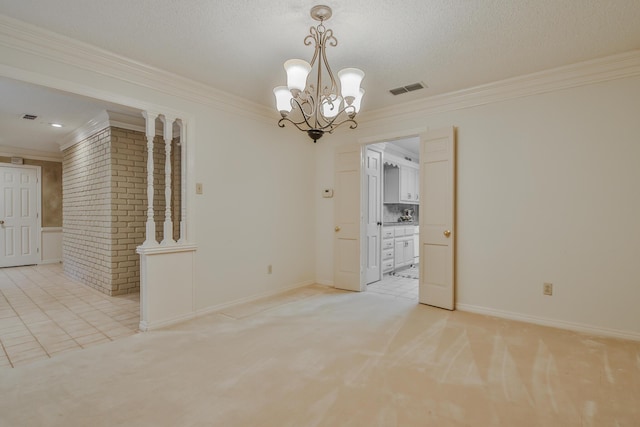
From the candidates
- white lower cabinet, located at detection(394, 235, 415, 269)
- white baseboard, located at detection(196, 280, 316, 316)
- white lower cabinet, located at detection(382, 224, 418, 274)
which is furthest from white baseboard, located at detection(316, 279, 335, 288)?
white lower cabinet, located at detection(394, 235, 415, 269)

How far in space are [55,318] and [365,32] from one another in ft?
13.9

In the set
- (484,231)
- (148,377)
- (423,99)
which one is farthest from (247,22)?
(484,231)

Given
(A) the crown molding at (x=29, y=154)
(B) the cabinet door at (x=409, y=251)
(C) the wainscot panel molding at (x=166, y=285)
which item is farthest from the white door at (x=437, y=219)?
(A) the crown molding at (x=29, y=154)

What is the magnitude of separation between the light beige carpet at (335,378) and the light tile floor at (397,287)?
3.88 ft

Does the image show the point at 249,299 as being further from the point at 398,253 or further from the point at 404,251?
the point at 404,251

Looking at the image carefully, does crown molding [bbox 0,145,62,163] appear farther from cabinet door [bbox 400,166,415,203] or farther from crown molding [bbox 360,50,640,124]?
cabinet door [bbox 400,166,415,203]

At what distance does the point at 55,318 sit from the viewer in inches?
136

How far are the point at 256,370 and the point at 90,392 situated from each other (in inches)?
41.0

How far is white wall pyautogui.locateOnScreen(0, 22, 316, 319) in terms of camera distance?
262cm

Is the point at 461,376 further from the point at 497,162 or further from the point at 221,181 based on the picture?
the point at 221,181

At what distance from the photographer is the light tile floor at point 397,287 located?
445cm

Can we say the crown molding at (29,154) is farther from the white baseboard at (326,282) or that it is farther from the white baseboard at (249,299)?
the white baseboard at (326,282)

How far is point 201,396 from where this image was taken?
6.47ft

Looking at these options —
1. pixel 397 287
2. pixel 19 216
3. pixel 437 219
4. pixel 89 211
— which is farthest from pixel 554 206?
pixel 19 216
